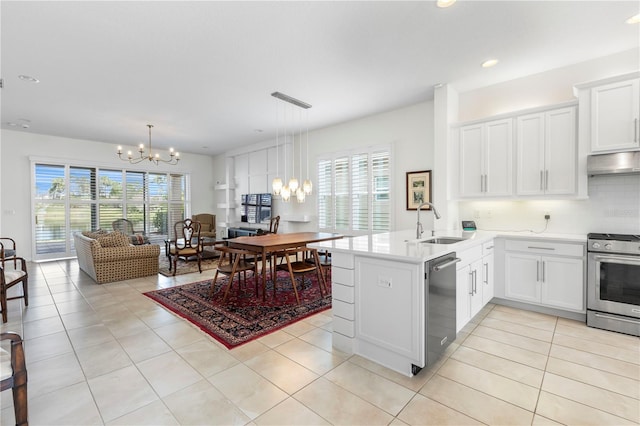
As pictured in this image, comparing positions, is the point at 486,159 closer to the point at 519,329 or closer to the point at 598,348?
the point at 519,329

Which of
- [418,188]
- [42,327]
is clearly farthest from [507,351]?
[42,327]

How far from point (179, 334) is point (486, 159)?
13.6 feet

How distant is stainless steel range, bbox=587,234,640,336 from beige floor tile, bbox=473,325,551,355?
31.7 inches

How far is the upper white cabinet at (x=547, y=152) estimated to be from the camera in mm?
3213

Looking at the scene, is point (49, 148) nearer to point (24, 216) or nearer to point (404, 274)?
point (24, 216)

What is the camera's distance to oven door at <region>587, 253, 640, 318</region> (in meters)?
2.72

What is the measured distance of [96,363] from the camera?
2.30m

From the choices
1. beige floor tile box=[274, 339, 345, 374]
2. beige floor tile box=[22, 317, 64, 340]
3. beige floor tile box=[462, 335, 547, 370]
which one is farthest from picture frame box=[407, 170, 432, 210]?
beige floor tile box=[22, 317, 64, 340]

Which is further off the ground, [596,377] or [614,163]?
[614,163]

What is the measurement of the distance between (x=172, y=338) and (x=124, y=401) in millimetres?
877

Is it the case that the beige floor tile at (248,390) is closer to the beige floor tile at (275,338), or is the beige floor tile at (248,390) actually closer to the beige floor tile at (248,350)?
the beige floor tile at (248,350)

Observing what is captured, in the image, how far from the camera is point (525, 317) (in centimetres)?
320

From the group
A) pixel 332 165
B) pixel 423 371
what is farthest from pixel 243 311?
pixel 332 165

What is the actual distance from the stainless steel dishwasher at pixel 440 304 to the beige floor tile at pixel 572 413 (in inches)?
25.5
